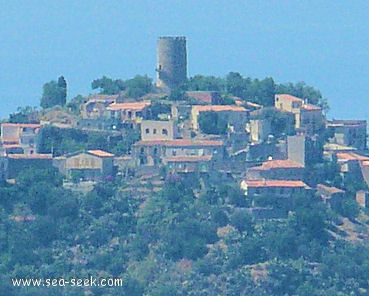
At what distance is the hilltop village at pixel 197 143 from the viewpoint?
63125 millimetres

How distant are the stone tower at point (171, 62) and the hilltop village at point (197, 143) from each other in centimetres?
3

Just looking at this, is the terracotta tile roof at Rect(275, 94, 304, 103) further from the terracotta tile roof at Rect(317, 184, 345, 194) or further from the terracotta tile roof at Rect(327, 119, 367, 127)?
the terracotta tile roof at Rect(317, 184, 345, 194)

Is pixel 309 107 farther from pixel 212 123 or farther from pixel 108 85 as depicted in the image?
pixel 108 85

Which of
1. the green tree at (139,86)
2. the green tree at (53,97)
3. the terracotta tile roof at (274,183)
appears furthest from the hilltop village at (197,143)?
the green tree at (53,97)

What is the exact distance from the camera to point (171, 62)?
71.2 m

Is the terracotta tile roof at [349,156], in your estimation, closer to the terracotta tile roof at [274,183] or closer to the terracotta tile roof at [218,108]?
the terracotta tile roof at [274,183]

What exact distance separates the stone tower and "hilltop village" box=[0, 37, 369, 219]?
0.03 meters

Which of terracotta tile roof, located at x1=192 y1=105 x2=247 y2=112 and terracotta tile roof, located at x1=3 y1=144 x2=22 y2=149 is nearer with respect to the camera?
terracotta tile roof, located at x1=3 y1=144 x2=22 y2=149

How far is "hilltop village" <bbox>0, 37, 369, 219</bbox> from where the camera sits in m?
63.1

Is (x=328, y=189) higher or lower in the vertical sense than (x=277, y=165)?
lower

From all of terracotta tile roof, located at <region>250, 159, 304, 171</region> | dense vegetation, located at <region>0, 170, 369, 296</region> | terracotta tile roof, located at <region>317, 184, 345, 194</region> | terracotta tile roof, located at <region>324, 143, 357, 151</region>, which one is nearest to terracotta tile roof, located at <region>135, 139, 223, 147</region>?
terracotta tile roof, located at <region>250, 159, 304, 171</region>

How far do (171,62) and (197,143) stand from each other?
21.7 ft

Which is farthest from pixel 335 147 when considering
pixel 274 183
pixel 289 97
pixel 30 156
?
pixel 30 156

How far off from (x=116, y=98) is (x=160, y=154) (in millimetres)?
6617
